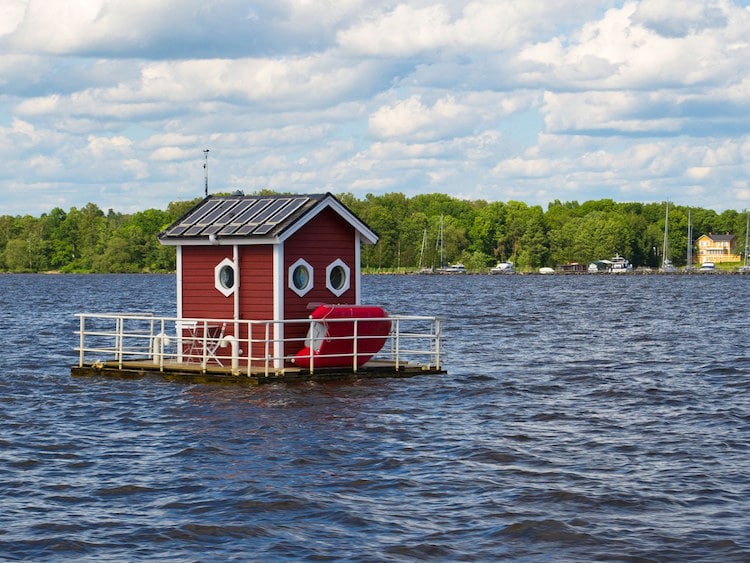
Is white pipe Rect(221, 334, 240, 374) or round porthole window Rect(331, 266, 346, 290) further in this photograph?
round porthole window Rect(331, 266, 346, 290)

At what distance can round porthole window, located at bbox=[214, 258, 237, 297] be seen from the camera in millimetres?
29844

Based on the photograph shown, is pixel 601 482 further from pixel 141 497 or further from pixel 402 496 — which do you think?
pixel 141 497

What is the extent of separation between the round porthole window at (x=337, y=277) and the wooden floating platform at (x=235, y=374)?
207cm

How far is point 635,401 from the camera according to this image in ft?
98.6

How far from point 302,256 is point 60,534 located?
1424 cm

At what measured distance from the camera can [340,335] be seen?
2925 cm

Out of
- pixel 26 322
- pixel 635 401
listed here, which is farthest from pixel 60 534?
pixel 26 322

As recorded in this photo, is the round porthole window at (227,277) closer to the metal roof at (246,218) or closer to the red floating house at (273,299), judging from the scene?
the red floating house at (273,299)

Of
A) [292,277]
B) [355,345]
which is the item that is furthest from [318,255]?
[355,345]

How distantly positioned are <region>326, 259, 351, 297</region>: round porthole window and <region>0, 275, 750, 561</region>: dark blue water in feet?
8.70

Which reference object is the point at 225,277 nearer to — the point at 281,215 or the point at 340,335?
the point at 281,215

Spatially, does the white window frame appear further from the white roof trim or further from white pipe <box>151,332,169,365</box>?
white pipe <box>151,332,169,365</box>

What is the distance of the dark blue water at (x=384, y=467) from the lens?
1611 cm

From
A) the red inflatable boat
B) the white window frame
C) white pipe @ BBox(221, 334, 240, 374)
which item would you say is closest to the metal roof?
the white window frame
